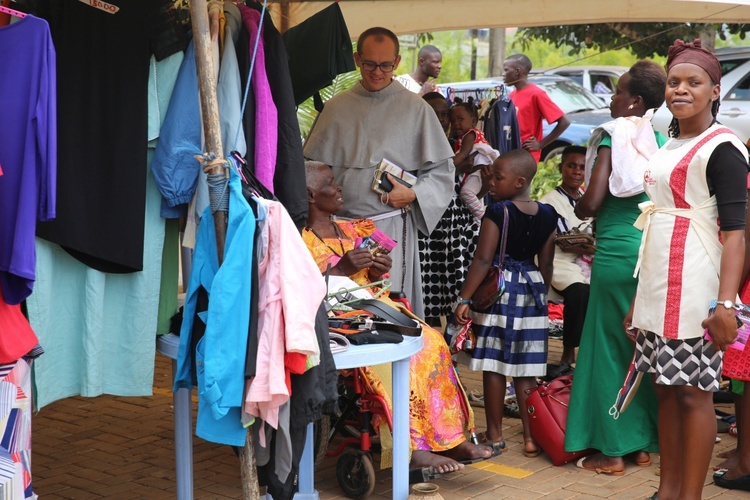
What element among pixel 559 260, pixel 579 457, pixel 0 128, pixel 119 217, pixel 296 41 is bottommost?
pixel 579 457

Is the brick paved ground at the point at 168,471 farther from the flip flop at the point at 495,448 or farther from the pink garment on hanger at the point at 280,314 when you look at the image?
the pink garment on hanger at the point at 280,314

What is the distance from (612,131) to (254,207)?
2.10 meters

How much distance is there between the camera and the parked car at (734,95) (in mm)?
11672

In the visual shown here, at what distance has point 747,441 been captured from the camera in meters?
4.61

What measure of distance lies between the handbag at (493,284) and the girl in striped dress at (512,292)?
0.03 m

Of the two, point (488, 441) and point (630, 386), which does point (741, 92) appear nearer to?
point (488, 441)

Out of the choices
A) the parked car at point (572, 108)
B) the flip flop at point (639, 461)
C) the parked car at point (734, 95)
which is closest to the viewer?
the flip flop at point (639, 461)

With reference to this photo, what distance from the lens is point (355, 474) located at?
451 cm

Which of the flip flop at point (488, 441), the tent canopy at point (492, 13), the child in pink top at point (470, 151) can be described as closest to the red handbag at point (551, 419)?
the flip flop at point (488, 441)

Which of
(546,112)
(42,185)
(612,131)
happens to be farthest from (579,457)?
(546,112)

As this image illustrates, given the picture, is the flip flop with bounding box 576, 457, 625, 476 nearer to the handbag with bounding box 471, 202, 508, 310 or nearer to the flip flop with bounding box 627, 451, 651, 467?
the flip flop with bounding box 627, 451, 651, 467

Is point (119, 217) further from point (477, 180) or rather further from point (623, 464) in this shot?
point (477, 180)

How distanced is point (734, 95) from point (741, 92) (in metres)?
0.09

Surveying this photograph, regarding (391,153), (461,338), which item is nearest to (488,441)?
(461,338)
